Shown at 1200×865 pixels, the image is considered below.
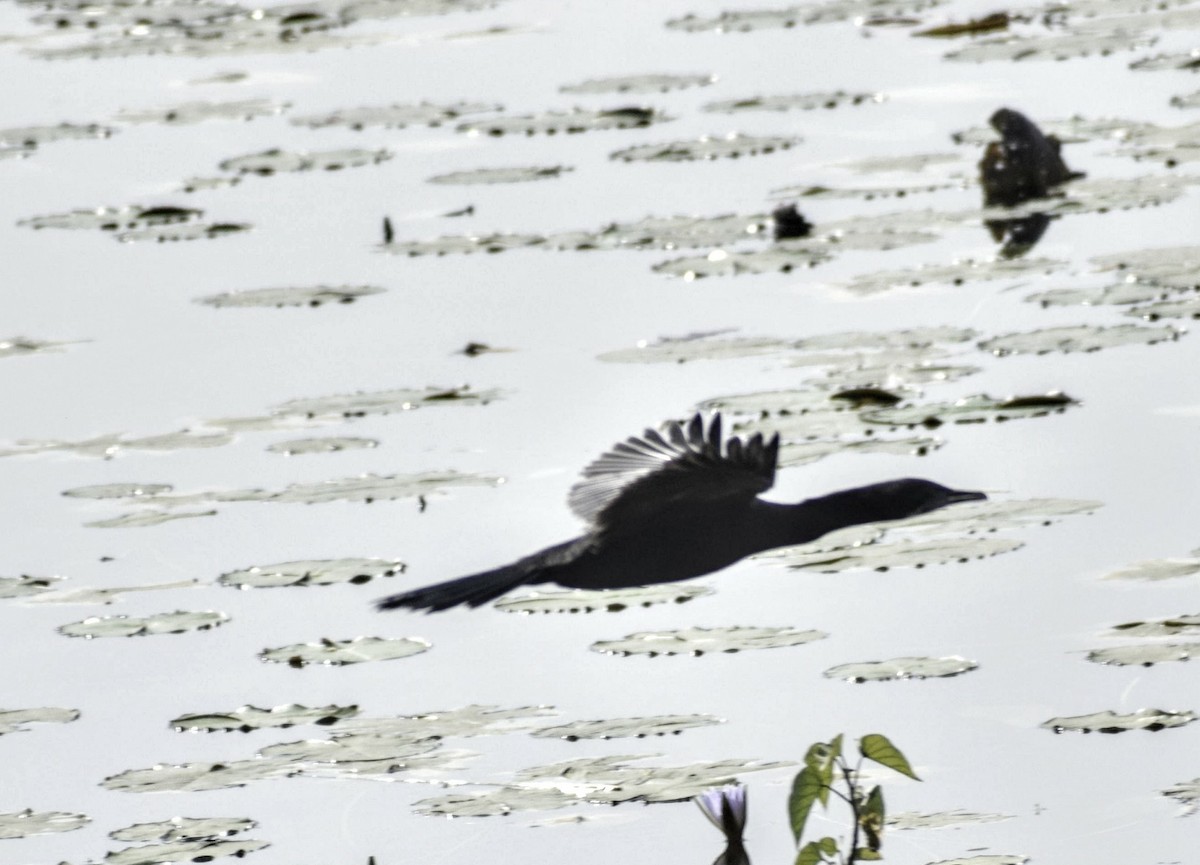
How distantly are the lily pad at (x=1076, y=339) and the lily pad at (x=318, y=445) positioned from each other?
178cm

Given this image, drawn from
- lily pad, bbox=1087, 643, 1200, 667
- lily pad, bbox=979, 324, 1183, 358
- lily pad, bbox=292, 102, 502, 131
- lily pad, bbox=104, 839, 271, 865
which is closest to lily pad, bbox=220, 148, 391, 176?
lily pad, bbox=292, 102, 502, 131

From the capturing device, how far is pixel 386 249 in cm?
891

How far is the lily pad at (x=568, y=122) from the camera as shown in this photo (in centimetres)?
1041

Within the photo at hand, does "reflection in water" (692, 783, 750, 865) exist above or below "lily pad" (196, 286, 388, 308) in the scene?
below

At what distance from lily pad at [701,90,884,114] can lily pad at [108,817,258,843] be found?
6119 mm

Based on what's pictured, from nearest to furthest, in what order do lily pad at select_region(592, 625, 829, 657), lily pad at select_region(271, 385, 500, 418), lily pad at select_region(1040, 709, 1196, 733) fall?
lily pad at select_region(1040, 709, 1196, 733), lily pad at select_region(592, 625, 829, 657), lily pad at select_region(271, 385, 500, 418)

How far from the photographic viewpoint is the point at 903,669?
17.1ft

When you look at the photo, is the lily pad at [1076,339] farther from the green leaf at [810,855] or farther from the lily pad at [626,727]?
the green leaf at [810,855]

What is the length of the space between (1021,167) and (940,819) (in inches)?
194

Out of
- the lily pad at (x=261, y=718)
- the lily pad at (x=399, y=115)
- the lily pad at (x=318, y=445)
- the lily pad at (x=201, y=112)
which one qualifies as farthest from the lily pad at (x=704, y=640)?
the lily pad at (x=201, y=112)

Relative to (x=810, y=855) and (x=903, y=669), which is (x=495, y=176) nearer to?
(x=903, y=669)

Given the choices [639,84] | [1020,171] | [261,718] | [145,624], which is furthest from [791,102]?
[261,718]

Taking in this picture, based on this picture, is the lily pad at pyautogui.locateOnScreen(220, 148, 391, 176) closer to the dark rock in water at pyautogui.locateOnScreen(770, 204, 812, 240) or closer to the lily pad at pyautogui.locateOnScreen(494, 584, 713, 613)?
the dark rock in water at pyautogui.locateOnScreen(770, 204, 812, 240)

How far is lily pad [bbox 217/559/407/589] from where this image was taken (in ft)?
19.6
